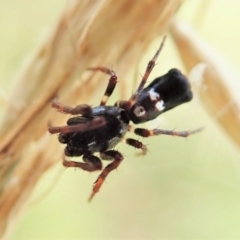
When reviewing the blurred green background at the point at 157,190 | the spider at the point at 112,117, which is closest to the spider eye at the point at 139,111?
the spider at the point at 112,117

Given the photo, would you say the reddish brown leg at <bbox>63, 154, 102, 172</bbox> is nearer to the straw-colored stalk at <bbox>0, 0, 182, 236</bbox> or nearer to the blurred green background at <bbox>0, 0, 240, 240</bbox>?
the straw-colored stalk at <bbox>0, 0, 182, 236</bbox>

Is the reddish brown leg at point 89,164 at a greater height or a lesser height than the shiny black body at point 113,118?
lesser

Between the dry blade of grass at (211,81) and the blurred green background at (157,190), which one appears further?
the blurred green background at (157,190)

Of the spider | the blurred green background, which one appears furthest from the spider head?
the blurred green background

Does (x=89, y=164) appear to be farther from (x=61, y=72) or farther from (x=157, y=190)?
(x=157, y=190)

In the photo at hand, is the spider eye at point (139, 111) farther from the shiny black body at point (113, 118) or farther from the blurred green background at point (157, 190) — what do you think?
the blurred green background at point (157, 190)

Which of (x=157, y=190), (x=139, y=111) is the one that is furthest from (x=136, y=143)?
(x=157, y=190)
